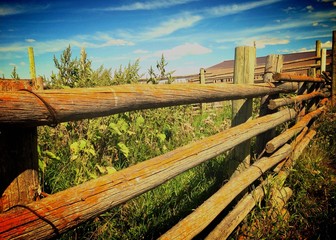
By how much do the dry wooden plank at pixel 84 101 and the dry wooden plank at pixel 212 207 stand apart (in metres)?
0.78

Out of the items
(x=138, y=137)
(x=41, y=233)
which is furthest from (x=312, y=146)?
(x=41, y=233)

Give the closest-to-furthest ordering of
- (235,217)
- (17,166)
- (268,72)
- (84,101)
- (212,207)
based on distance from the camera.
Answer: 1. (17,166)
2. (84,101)
3. (212,207)
4. (235,217)
5. (268,72)

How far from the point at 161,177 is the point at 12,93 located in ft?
2.64

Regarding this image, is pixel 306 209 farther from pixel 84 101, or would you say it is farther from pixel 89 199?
pixel 84 101

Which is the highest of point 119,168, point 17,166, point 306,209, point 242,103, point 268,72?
point 268,72

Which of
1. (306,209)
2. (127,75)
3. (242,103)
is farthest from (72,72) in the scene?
(306,209)

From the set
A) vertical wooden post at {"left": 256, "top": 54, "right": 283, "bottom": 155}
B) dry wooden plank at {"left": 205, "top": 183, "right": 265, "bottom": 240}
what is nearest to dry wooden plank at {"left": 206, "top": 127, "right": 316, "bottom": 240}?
dry wooden plank at {"left": 205, "top": 183, "right": 265, "bottom": 240}

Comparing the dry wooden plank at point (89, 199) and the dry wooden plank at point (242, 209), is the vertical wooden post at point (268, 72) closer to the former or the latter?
the dry wooden plank at point (242, 209)

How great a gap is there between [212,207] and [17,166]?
4.35 ft

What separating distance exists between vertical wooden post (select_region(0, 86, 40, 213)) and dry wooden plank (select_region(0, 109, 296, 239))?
4 centimetres

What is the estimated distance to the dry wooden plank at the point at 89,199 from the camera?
0.74 meters

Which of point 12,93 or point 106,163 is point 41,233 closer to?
point 12,93

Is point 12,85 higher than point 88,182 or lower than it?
higher

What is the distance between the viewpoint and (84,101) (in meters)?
0.89
